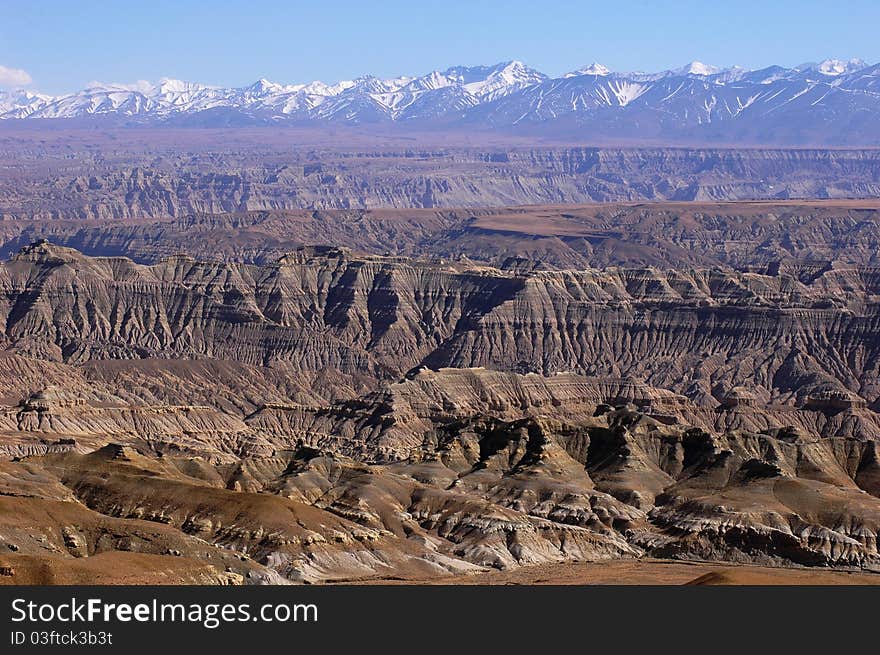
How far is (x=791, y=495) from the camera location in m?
154

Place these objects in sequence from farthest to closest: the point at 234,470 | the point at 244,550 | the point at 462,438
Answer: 1. the point at 462,438
2. the point at 234,470
3. the point at 244,550

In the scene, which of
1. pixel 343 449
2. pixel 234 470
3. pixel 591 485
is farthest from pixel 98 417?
pixel 591 485

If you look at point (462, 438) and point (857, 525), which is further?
point (462, 438)

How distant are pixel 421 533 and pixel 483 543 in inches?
230

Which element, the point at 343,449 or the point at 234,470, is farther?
the point at 343,449

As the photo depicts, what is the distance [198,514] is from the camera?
436 ft

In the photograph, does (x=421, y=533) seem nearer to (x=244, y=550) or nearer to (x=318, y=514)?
(x=318, y=514)
